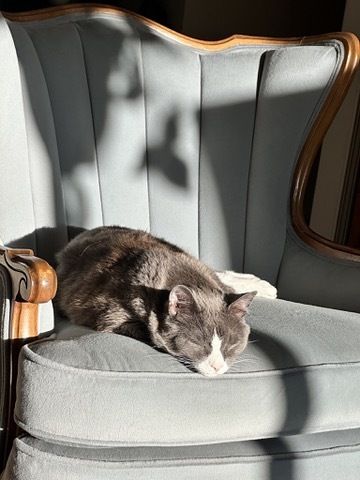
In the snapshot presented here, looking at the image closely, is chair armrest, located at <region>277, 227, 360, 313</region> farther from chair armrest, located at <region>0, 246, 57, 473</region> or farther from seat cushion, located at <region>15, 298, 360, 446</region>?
chair armrest, located at <region>0, 246, 57, 473</region>

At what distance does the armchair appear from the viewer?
1.28 meters

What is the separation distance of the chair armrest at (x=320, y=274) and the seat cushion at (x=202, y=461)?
Answer: 465 mm

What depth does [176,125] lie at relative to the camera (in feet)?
6.89

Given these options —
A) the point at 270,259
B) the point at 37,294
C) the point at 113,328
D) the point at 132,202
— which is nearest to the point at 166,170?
the point at 132,202

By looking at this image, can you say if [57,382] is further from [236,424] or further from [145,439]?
[236,424]

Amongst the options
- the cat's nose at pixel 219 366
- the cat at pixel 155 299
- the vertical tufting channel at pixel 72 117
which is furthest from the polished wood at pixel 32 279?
the vertical tufting channel at pixel 72 117

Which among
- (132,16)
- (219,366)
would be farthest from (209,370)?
(132,16)

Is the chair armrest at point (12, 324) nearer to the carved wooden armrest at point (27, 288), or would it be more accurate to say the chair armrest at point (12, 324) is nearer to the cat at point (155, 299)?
the carved wooden armrest at point (27, 288)

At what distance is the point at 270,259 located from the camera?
6.93 feet

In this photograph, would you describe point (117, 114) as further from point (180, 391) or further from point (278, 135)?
point (180, 391)

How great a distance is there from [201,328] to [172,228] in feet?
2.24

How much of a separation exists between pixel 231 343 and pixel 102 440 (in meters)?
0.32

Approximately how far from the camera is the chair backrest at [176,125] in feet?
A: 6.49

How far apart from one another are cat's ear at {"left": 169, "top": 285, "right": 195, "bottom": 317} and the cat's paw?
0.44 metres
